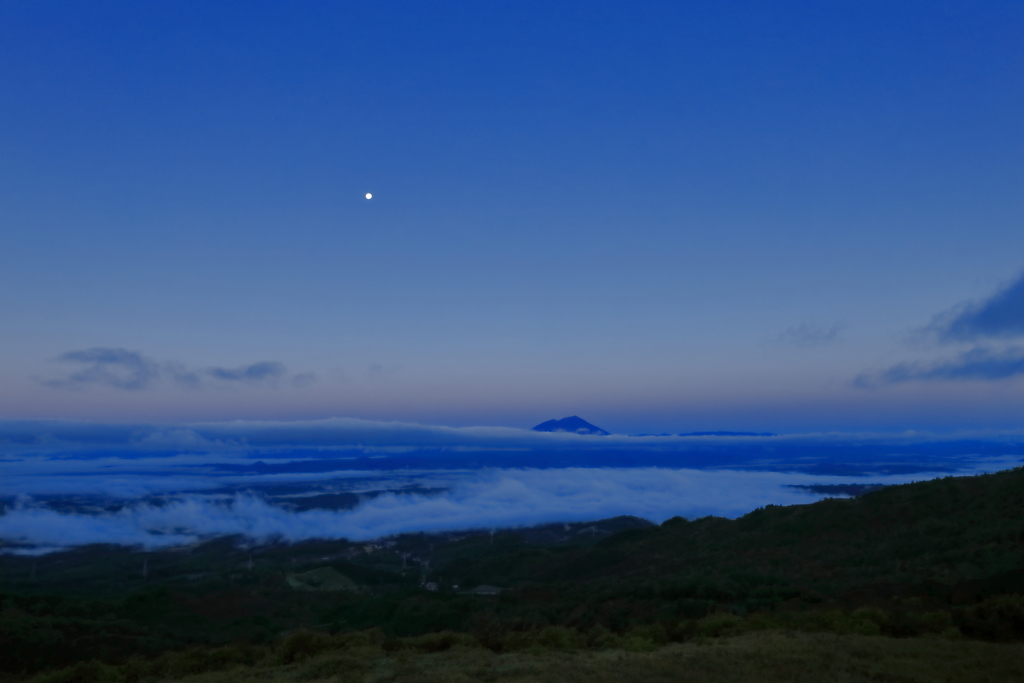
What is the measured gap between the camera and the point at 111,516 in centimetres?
17538


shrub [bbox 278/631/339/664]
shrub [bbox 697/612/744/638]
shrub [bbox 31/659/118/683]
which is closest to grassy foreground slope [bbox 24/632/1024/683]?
shrub [bbox 31/659/118/683]

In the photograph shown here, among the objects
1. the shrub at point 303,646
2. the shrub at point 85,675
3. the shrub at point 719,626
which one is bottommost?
the shrub at point 85,675

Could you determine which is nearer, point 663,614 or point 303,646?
point 303,646

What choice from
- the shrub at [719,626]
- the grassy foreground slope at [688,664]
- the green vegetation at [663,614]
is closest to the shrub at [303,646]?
the green vegetation at [663,614]

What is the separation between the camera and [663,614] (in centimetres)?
2608

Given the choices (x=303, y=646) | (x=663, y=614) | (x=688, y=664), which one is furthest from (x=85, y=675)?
(x=663, y=614)

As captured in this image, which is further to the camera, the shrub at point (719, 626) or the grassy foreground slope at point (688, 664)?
the shrub at point (719, 626)

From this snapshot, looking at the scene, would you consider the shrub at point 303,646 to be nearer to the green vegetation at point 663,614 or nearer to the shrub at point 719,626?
the green vegetation at point 663,614

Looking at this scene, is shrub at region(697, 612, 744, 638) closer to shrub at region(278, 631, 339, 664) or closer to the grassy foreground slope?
the grassy foreground slope

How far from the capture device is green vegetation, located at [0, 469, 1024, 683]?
1669 cm

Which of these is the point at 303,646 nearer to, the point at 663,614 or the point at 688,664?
the point at 688,664

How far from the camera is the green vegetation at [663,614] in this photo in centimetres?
1669

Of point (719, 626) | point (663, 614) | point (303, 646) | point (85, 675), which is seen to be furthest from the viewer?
point (663, 614)

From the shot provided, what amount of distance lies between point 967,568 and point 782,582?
25.8 ft
